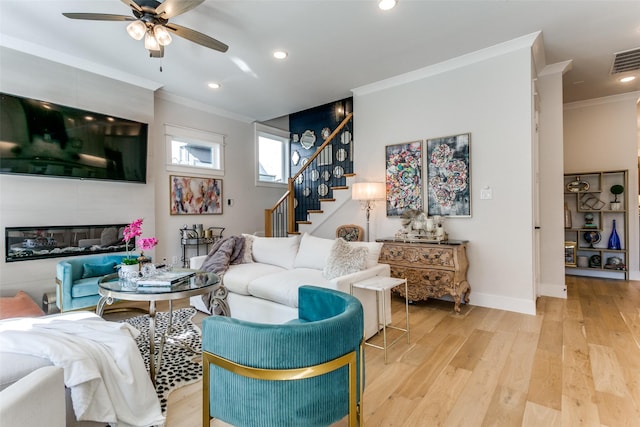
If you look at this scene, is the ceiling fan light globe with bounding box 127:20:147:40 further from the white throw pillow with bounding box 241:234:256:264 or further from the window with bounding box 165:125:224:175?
the window with bounding box 165:125:224:175

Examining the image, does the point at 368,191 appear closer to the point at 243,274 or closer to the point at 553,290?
the point at 243,274

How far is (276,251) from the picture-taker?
3.71 m

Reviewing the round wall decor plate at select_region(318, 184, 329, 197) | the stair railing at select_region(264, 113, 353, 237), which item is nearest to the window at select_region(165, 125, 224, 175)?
the stair railing at select_region(264, 113, 353, 237)

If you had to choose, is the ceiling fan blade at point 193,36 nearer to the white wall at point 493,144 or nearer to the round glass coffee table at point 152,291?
the round glass coffee table at point 152,291

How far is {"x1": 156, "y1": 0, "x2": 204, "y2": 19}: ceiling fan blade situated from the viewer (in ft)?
7.49

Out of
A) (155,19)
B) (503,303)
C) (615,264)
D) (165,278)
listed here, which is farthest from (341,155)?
(615,264)

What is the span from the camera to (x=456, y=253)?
3.44m

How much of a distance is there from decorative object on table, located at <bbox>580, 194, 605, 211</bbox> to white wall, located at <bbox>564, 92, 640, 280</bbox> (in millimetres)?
113

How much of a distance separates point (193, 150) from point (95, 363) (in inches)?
185

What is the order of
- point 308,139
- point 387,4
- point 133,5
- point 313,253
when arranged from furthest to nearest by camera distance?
point 308,139, point 313,253, point 387,4, point 133,5

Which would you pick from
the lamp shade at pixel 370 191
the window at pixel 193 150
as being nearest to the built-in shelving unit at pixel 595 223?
the lamp shade at pixel 370 191

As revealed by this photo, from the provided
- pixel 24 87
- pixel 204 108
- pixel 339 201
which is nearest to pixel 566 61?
pixel 339 201

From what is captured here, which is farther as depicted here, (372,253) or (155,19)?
(372,253)

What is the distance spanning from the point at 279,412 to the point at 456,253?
2.84m
